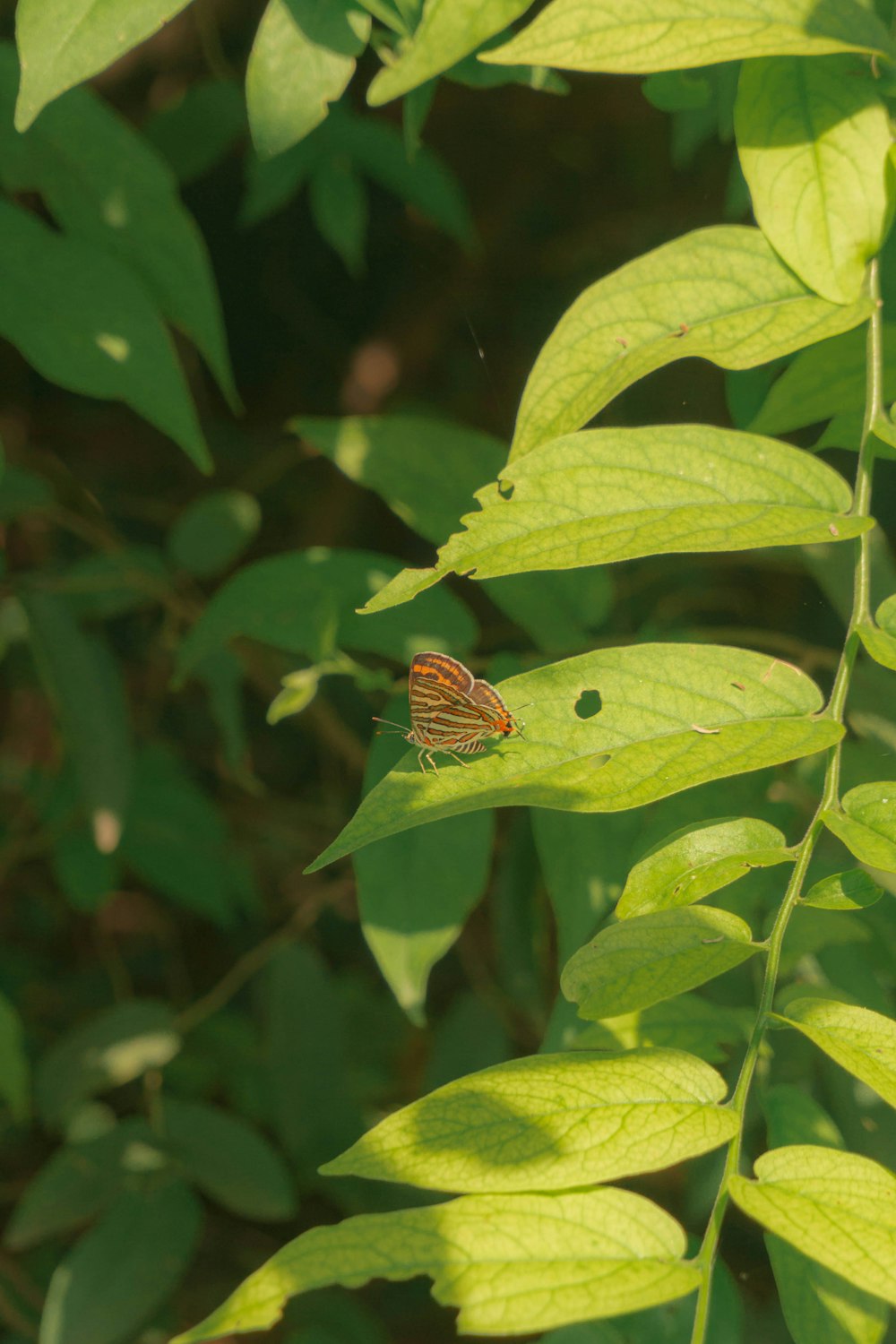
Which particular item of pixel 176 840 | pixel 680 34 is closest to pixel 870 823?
pixel 680 34

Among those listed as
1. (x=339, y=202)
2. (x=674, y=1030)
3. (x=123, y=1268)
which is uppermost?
(x=339, y=202)

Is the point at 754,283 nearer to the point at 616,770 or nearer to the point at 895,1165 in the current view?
the point at 616,770

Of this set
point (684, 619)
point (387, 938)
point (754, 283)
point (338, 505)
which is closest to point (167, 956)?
point (338, 505)

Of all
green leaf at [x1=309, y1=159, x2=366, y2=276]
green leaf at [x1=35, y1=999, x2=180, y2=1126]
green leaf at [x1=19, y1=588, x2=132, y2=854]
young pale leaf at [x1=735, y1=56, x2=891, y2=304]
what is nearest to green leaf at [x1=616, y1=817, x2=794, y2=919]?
young pale leaf at [x1=735, y1=56, x2=891, y2=304]

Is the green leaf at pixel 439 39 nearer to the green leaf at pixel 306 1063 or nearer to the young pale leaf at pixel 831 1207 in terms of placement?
the young pale leaf at pixel 831 1207

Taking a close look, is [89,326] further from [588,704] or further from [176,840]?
[176,840]

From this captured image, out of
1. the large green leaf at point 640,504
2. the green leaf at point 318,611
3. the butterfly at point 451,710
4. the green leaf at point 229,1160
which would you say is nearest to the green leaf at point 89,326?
the green leaf at point 318,611
